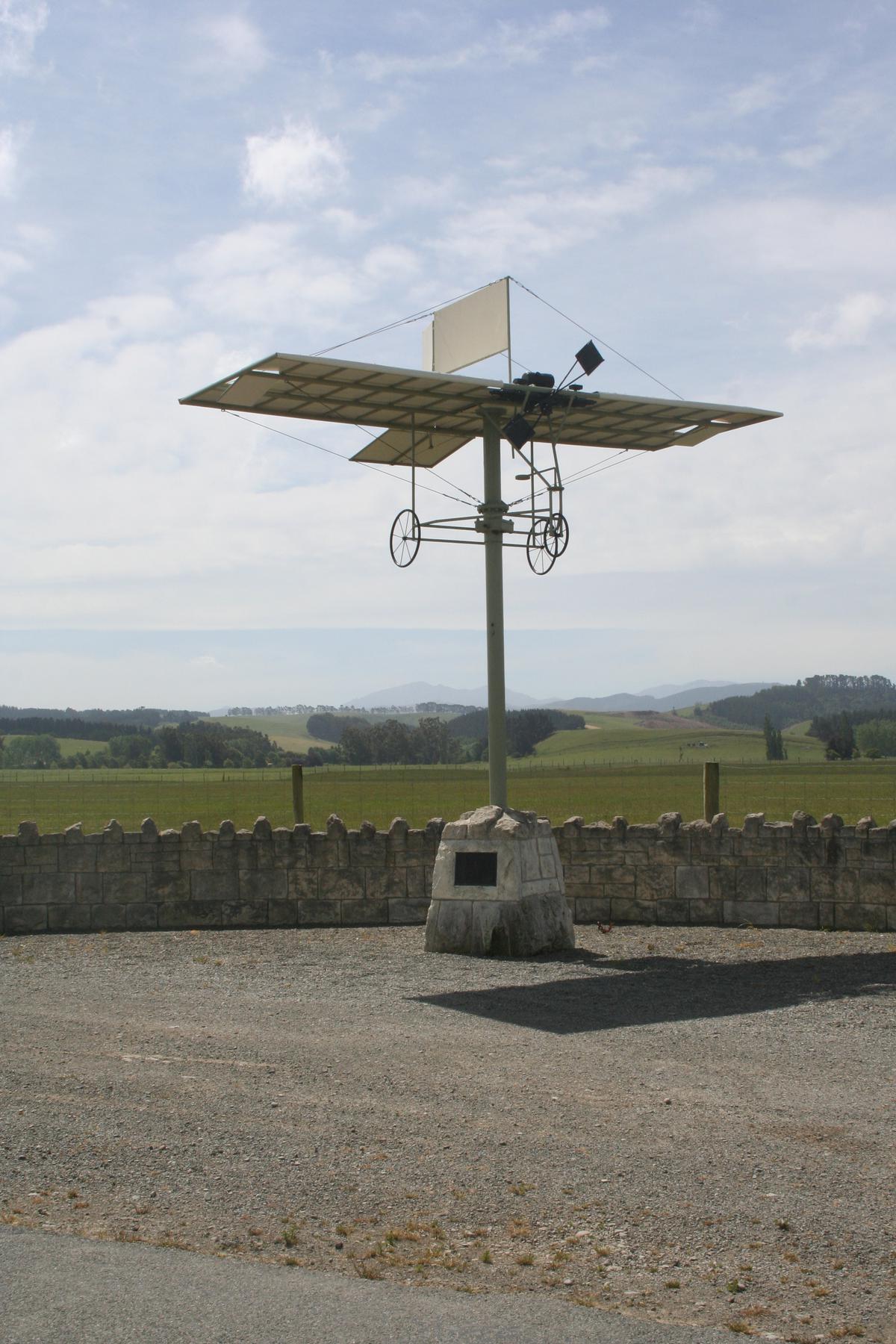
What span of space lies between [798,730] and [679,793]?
14338 cm

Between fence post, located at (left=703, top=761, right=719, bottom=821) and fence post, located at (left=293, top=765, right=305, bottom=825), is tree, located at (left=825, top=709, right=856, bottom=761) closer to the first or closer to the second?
fence post, located at (left=703, top=761, right=719, bottom=821)

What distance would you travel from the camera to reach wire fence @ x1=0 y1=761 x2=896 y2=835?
37000 millimetres

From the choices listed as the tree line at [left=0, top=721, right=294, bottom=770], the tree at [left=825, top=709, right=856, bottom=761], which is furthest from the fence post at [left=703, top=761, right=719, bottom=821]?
the tree line at [left=0, top=721, right=294, bottom=770]

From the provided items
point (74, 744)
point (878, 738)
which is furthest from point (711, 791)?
point (74, 744)

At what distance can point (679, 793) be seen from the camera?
51844 mm

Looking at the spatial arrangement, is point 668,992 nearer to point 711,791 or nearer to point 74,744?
point 711,791

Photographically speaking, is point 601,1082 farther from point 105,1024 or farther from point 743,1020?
point 105,1024

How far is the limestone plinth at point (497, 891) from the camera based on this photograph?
47.1ft

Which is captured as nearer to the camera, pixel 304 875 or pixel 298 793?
pixel 304 875

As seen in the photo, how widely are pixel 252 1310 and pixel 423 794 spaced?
44644 millimetres

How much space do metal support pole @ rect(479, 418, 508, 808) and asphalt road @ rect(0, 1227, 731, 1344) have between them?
10.0 metres

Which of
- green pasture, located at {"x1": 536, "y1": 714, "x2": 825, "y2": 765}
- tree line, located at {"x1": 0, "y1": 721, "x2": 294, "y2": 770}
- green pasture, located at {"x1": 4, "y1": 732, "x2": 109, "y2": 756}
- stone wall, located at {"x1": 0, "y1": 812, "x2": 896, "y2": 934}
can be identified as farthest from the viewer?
green pasture, located at {"x1": 4, "y1": 732, "x2": 109, "y2": 756}

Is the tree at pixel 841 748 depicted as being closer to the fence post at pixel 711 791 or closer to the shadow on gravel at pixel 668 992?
the fence post at pixel 711 791

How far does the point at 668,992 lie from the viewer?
12078 mm
